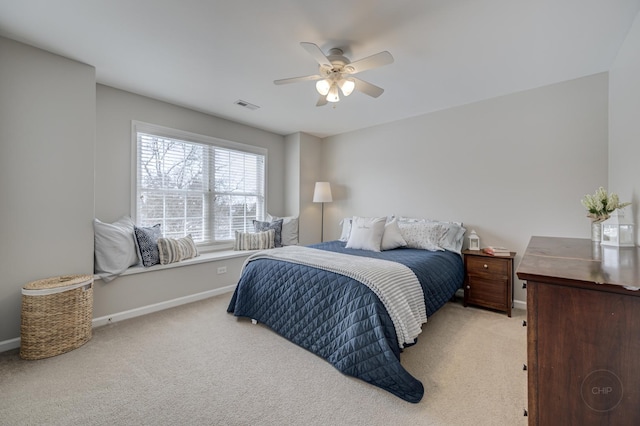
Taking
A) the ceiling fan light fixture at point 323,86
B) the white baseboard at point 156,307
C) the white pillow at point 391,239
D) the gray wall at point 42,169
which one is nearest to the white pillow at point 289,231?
the white baseboard at point 156,307

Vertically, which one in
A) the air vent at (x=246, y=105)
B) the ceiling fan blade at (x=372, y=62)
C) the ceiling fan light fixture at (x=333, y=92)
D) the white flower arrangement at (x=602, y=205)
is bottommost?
the white flower arrangement at (x=602, y=205)

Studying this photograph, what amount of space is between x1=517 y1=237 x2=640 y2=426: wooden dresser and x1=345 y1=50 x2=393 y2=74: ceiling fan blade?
1584 millimetres

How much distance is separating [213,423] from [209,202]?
289 cm

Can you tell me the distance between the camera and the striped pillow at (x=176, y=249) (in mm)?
3004

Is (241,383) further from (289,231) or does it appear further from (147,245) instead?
(289,231)

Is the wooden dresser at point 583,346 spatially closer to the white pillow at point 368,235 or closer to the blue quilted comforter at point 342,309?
the blue quilted comforter at point 342,309

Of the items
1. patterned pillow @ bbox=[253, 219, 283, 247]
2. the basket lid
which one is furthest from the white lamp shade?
the basket lid

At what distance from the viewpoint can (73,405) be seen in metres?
1.54

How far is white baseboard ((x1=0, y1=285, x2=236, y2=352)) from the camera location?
2137 mm

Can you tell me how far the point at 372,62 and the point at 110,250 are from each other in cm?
297

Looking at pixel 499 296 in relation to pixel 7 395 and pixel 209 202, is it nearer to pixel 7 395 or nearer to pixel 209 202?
pixel 209 202

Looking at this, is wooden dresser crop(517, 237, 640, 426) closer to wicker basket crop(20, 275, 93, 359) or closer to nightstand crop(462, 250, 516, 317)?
nightstand crop(462, 250, 516, 317)

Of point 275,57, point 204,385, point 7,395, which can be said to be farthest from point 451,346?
point 7,395

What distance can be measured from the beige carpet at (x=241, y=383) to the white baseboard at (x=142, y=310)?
3.3 inches
